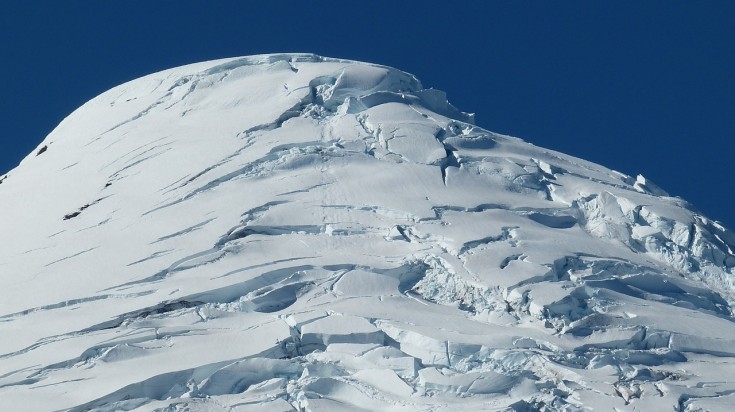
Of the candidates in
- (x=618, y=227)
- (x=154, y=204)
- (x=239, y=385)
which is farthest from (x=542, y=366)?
(x=154, y=204)

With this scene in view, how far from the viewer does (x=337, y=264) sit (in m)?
23.0

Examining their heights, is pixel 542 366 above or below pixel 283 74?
below

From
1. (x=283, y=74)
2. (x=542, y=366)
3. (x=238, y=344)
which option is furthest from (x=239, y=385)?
(x=283, y=74)

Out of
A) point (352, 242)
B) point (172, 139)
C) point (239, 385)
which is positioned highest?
point (172, 139)

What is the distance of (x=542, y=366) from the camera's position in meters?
20.2

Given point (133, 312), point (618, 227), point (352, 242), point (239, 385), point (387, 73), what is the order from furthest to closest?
point (387, 73), point (618, 227), point (352, 242), point (133, 312), point (239, 385)

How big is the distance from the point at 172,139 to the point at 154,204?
9.34ft

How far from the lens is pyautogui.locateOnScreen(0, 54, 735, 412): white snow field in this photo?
19969 mm

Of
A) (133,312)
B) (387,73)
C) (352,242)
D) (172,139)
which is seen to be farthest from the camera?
(387,73)

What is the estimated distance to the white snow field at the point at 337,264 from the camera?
65.5ft

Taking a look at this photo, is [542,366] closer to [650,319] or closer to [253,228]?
[650,319]

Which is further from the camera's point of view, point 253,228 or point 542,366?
point 253,228

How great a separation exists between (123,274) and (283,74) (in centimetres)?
822

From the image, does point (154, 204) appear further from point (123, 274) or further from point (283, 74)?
point (283, 74)
